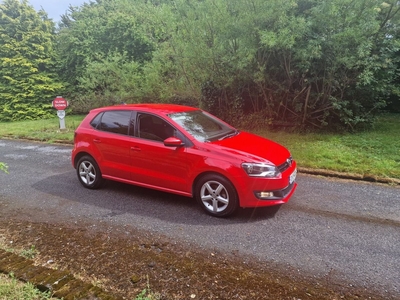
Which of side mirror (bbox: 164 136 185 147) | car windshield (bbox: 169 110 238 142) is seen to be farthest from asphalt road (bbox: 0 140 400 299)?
car windshield (bbox: 169 110 238 142)

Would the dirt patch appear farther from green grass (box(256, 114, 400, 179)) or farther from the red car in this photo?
green grass (box(256, 114, 400, 179))

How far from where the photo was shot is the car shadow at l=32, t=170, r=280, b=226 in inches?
163

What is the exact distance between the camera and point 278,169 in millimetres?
4043

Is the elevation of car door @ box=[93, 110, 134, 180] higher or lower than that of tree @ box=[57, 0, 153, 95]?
lower

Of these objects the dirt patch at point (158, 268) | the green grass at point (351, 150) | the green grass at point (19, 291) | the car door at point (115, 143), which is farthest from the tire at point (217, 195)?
the green grass at point (351, 150)

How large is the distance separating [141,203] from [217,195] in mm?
1360

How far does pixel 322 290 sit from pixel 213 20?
24.5 ft

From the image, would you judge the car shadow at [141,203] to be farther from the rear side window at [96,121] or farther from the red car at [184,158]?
the rear side window at [96,121]

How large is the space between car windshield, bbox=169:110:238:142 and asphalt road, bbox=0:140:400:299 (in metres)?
1.11

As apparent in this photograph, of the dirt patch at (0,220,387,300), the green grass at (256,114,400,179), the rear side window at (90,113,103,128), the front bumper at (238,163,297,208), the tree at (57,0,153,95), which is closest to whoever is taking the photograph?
the dirt patch at (0,220,387,300)

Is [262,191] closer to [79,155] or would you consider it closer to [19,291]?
[19,291]

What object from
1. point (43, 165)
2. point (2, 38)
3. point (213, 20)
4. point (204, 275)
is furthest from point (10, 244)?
point (2, 38)

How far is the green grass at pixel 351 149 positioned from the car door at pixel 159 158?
10.8 ft

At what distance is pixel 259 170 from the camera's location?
394 centimetres
